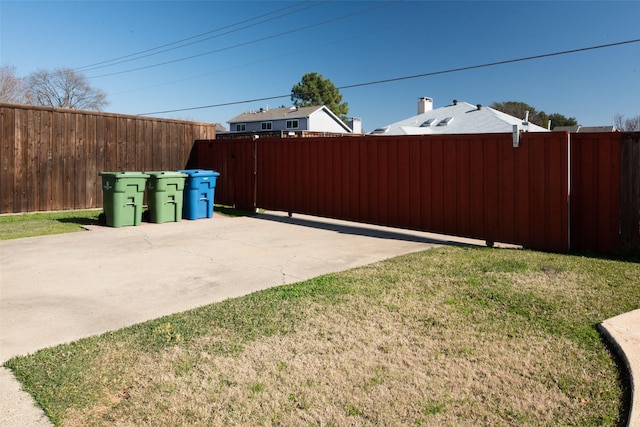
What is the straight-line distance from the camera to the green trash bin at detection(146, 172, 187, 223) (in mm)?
10324

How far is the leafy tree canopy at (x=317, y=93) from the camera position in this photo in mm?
55406

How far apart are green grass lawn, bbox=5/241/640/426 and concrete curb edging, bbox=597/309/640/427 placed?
0.07 m

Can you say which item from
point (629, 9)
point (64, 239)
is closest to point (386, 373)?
point (64, 239)

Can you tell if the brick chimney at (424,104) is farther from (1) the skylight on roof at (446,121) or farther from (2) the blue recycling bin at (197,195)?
(2) the blue recycling bin at (197,195)

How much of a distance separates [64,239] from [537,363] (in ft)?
26.1

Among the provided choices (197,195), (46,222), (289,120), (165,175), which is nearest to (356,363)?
(165,175)

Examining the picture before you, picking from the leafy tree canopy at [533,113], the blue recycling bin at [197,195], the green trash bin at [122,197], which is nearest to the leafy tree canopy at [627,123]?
the leafy tree canopy at [533,113]

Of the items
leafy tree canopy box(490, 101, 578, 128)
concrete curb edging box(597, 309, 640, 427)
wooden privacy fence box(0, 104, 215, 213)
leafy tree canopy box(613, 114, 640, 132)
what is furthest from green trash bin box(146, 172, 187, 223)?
leafy tree canopy box(490, 101, 578, 128)

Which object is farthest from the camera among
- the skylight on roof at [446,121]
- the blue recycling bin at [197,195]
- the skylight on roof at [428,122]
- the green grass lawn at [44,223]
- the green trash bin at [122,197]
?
the skylight on roof at [428,122]

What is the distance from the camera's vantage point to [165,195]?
34.4 ft

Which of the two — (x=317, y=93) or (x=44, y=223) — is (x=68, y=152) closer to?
(x=44, y=223)

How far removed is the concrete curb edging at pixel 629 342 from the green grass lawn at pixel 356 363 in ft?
0.24

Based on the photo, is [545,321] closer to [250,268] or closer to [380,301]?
A: [380,301]

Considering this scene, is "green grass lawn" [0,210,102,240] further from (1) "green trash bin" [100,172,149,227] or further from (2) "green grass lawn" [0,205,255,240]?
(1) "green trash bin" [100,172,149,227]
